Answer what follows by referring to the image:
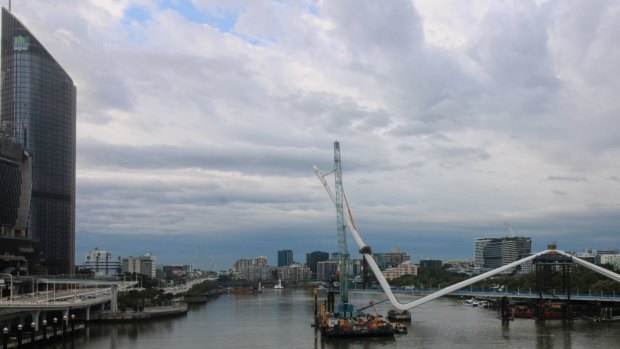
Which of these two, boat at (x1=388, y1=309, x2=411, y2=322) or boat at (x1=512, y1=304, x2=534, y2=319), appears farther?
boat at (x1=512, y1=304, x2=534, y2=319)

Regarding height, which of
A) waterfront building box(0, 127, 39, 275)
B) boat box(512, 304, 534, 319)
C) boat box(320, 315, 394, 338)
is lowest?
boat box(512, 304, 534, 319)

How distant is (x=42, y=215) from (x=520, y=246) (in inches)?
5277

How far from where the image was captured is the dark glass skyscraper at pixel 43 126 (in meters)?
103

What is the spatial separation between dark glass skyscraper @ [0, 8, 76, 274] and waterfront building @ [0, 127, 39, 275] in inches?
671

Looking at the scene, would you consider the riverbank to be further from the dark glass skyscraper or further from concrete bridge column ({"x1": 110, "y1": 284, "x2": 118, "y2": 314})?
the dark glass skyscraper

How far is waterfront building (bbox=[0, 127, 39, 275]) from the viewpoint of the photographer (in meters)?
76.9

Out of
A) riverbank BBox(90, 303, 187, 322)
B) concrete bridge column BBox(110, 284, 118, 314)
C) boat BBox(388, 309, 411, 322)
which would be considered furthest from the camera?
concrete bridge column BBox(110, 284, 118, 314)

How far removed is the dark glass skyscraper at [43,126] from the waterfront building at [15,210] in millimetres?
17054

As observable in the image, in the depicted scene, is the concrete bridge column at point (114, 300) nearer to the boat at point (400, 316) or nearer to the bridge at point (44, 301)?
the bridge at point (44, 301)

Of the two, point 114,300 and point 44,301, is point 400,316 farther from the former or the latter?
point 44,301

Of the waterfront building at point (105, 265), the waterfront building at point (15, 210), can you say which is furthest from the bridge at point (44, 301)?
the waterfront building at point (105, 265)

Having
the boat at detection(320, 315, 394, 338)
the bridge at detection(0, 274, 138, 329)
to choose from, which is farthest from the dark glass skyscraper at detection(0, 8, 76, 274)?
the boat at detection(320, 315, 394, 338)

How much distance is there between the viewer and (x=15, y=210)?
270 feet

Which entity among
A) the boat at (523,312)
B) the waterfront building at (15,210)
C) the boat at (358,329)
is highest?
the waterfront building at (15,210)
